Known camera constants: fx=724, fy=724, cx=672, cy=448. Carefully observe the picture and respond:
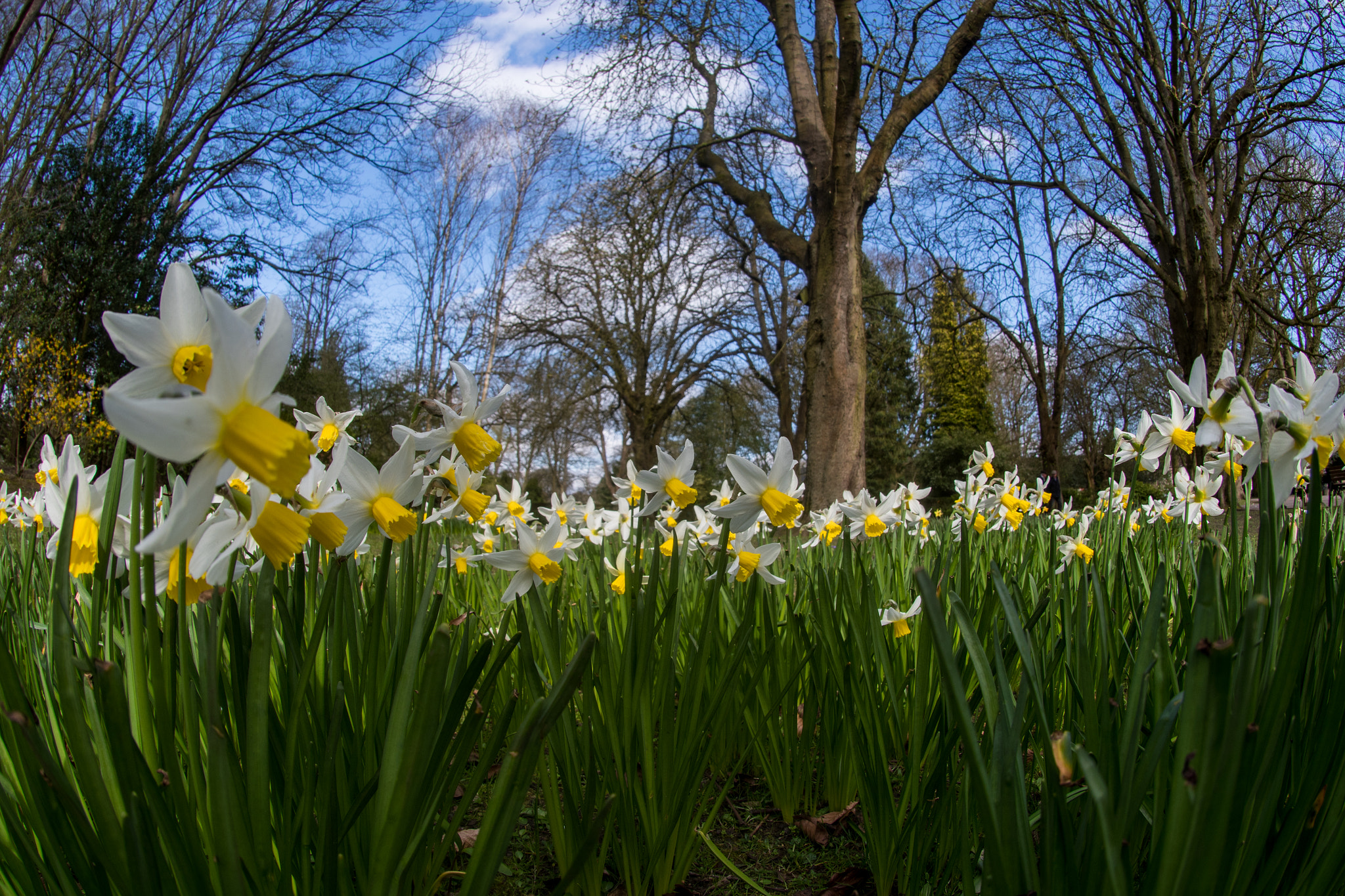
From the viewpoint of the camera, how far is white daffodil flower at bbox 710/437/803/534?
129 cm

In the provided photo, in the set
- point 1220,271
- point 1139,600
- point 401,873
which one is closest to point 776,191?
point 1220,271

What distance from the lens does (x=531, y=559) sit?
4.66 ft

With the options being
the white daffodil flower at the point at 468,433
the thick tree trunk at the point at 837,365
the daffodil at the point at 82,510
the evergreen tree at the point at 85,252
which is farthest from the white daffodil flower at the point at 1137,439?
the evergreen tree at the point at 85,252

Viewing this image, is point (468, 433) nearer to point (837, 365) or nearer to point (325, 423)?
point (325, 423)

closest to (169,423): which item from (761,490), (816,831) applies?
(761,490)

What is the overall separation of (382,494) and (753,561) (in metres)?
0.78

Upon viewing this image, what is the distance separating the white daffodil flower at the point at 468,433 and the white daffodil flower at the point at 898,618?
3.11 feet

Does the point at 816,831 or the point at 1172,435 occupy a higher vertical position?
the point at 1172,435

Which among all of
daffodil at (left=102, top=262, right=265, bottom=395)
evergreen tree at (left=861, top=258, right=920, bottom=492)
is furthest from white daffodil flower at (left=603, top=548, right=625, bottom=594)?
evergreen tree at (left=861, top=258, right=920, bottom=492)

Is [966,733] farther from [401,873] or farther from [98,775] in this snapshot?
[98,775]

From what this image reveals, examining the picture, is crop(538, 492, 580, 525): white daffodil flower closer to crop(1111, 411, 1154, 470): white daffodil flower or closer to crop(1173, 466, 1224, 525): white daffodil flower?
crop(1111, 411, 1154, 470): white daffodil flower

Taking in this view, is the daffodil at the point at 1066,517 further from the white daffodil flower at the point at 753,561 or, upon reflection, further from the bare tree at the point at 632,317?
the bare tree at the point at 632,317

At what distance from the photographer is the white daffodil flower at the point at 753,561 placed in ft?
5.02

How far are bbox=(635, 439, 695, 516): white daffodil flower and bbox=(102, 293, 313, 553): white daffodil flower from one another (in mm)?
842
